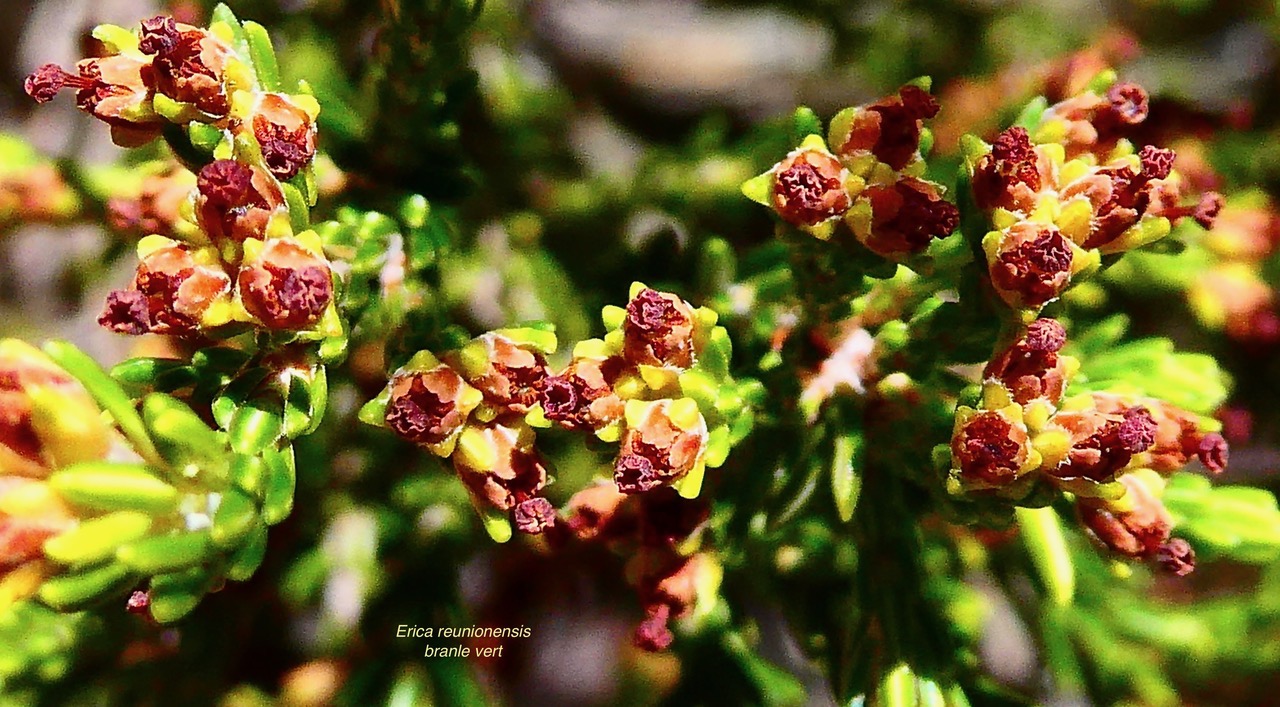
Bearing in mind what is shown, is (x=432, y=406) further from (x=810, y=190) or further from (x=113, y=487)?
(x=810, y=190)

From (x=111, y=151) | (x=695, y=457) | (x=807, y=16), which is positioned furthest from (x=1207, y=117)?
(x=111, y=151)

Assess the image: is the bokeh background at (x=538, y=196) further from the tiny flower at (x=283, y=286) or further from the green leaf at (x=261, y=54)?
the tiny flower at (x=283, y=286)

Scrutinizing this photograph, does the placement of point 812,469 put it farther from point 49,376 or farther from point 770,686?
point 49,376

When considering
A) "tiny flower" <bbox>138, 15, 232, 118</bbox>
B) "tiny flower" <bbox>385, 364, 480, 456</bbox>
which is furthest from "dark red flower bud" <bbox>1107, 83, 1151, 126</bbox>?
"tiny flower" <bbox>138, 15, 232, 118</bbox>

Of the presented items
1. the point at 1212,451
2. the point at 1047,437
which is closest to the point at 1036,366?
the point at 1047,437

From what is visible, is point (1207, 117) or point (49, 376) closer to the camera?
point (49, 376)

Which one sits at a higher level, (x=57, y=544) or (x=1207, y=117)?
(x=57, y=544)

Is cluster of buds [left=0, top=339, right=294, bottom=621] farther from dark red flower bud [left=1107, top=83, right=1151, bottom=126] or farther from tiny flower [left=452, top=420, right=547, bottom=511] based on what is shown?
dark red flower bud [left=1107, top=83, right=1151, bottom=126]
